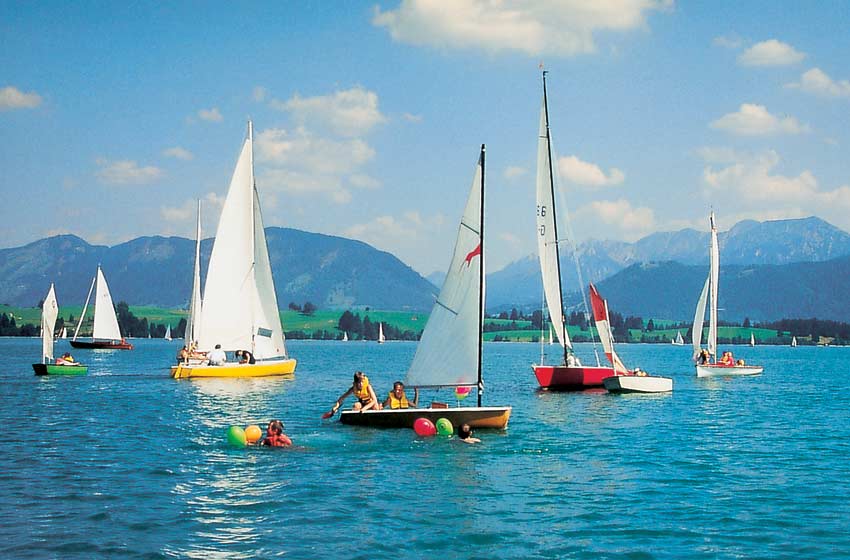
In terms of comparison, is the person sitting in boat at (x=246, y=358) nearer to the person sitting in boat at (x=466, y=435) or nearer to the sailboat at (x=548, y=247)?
the sailboat at (x=548, y=247)

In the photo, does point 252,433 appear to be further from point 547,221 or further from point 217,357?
point 547,221

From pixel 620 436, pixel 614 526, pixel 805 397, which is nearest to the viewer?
pixel 614 526

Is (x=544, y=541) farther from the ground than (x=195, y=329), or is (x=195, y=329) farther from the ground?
(x=195, y=329)

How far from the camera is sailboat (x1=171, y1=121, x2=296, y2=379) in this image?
63812 mm

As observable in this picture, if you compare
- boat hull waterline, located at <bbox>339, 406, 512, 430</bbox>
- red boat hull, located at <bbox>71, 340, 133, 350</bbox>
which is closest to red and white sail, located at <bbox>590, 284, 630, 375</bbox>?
boat hull waterline, located at <bbox>339, 406, 512, 430</bbox>

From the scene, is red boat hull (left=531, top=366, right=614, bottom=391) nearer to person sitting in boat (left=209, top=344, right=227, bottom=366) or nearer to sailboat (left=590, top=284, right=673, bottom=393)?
sailboat (left=590, top=284, right=673, bottom=393)

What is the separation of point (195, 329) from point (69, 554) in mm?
60734

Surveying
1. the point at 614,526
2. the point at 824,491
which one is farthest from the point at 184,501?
the point at 824,491

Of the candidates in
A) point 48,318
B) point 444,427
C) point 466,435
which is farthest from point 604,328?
point 48,318

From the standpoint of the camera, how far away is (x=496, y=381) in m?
79.1

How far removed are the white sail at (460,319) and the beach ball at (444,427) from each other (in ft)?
5.84

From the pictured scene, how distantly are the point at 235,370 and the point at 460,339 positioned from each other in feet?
106

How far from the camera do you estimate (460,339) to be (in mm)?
34812

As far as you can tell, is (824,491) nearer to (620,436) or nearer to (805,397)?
(620,436)
